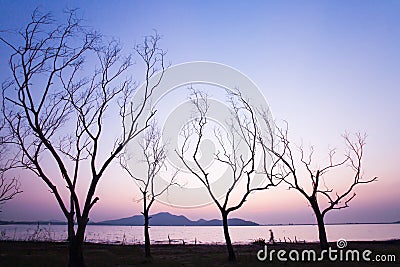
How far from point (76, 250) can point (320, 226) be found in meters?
15.7

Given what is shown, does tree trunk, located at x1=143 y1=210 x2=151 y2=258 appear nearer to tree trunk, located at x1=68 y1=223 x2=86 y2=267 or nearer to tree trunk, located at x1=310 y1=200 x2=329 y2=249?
tree trunk, located at x1=68 y1=223 x2=86 y2=267

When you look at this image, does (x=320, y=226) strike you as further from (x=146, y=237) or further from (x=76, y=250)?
(x=76, y=250)

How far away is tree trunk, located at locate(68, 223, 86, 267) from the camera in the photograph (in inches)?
677

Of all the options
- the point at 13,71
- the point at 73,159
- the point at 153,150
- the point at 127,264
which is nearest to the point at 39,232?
the point at 153,150

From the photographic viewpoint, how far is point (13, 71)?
17469 millimetres

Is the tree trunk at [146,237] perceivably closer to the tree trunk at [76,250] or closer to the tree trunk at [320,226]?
the tree trunk at [76,250]

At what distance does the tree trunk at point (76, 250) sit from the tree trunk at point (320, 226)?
49.7ft

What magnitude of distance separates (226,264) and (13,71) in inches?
615

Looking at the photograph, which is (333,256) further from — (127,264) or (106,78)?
(106,78)

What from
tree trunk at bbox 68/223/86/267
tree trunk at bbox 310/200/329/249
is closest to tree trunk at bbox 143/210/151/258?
tree trunk at bbox 68/223/86/267

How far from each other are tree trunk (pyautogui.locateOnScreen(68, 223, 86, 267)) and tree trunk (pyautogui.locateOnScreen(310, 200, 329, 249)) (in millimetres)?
15148

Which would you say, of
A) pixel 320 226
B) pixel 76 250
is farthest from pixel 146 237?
pixel 320 226

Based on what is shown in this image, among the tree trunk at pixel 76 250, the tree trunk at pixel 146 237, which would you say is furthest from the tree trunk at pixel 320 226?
the tree trunk at pixel 76 250

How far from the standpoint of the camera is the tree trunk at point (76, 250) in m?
17.2
